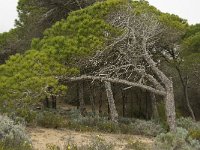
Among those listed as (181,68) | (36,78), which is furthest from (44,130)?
(181,68)

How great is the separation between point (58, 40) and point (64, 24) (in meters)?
0.86

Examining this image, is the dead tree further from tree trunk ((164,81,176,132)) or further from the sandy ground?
the sandy ground

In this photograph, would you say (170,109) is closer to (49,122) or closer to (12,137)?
(49,122)

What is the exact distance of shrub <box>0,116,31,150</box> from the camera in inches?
374

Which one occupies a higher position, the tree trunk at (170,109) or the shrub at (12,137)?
the tree trunk at (170,109)

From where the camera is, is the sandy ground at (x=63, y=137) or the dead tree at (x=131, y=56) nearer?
the sandy ground at (x=63, y=137)

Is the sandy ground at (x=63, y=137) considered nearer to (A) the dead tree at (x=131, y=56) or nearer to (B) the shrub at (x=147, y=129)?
(B) the shrub at (x=147, y=129)

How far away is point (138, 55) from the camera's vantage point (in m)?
15.9

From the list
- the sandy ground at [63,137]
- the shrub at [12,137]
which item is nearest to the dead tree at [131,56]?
the sandy ground at [63,137]

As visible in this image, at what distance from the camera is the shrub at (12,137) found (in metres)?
9.49

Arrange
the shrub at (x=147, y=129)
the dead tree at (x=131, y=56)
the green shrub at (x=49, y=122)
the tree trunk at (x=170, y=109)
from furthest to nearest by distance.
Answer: the shrub at (x=147, y=129), the green shrub at (x=49, y=122), the dead tree at (x=131, y=56), the tree trunk at (x=170, y=109)

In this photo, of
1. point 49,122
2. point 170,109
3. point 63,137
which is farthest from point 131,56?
point 63,137

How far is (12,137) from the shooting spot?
1017 centimetres

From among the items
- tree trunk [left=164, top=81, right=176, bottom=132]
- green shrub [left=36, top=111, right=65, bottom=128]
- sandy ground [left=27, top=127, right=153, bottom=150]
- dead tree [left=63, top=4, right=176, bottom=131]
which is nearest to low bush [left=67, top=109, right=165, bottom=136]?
green shrub [left=36, top=111, right=65, bottom=128]
